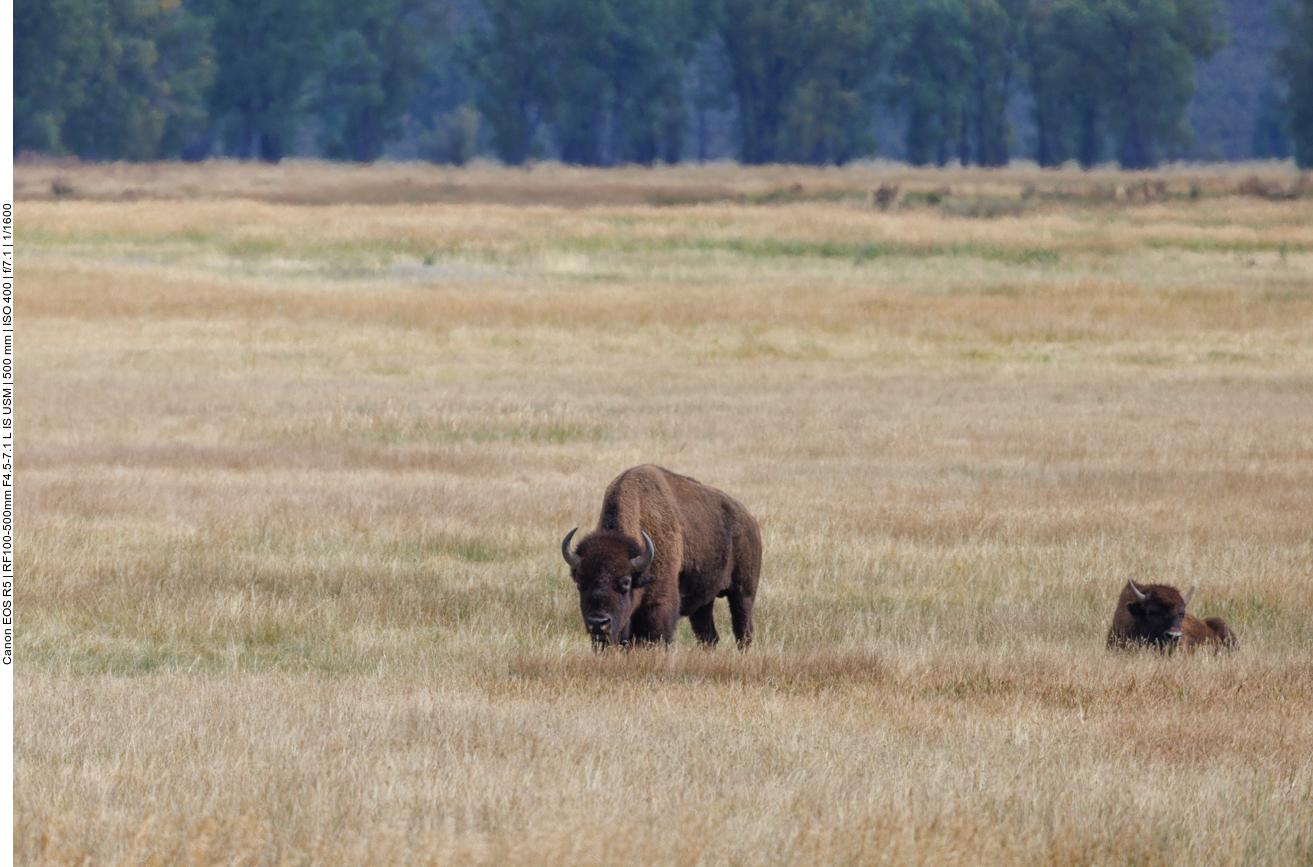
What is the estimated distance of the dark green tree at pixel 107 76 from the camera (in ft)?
343

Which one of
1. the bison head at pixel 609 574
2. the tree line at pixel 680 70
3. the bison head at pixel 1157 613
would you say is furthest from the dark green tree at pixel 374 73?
the bison head at pixel 609 574

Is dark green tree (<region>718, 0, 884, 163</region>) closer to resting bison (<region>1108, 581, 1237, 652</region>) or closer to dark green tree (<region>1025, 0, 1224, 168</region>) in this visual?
dark green tree (<region>1025, 0, 1224, 168</region>)

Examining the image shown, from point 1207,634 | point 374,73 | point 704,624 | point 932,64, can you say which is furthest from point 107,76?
point 1207,634

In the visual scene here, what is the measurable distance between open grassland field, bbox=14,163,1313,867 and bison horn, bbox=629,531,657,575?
1.62 ft

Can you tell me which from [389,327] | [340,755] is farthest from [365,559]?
[389,327]

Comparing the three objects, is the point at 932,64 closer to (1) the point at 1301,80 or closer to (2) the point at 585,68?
(2) the point at 585,68

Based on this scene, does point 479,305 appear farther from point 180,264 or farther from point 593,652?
point 593,652

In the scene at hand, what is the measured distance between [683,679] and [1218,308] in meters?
29.1

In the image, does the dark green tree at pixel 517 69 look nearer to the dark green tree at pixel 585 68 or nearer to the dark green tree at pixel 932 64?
the dark green tree at pixel 585 68

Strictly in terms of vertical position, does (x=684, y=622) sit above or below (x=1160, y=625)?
below

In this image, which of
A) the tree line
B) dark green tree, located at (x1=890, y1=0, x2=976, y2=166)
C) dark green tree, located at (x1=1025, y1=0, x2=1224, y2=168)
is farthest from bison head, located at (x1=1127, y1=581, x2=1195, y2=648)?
dark green tree, located at (x1=890, y1=0, x2=976, y2=166)

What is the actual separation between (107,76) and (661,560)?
109353 mm

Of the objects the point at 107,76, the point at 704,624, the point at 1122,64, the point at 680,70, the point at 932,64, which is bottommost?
the point at 704,624

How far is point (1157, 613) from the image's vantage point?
1017 cm
